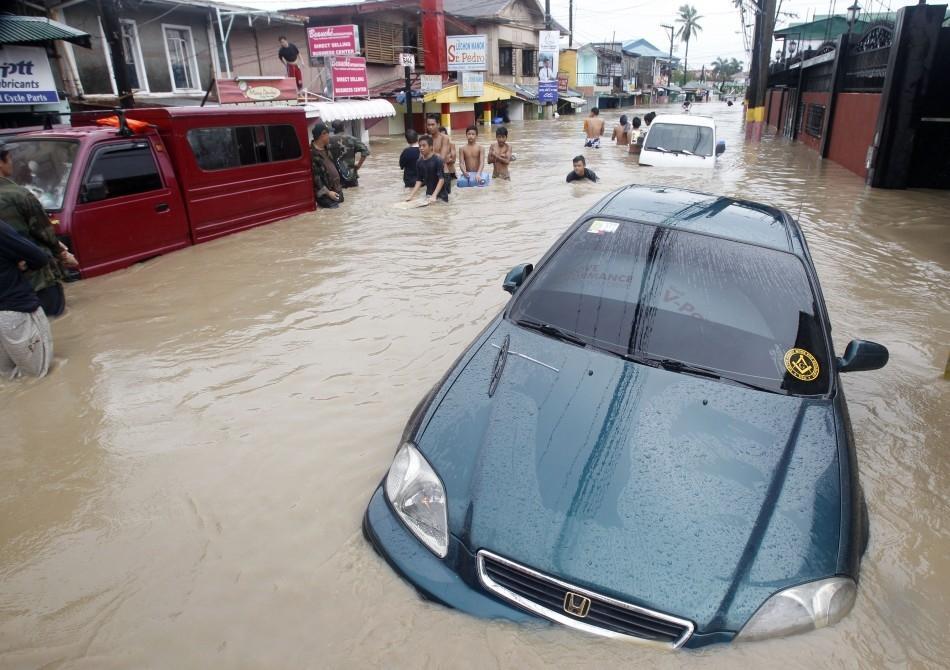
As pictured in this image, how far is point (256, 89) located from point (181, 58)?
497cm

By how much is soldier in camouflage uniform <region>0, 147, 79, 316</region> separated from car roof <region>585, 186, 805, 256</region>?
465 centimetres

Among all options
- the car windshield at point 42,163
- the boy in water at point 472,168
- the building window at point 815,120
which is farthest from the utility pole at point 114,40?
the building window at point 815,120

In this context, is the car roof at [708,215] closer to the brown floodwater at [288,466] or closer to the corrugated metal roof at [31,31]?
the brown floodwater at [288,466]

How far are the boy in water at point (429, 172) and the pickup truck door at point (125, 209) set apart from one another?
479 centimetres

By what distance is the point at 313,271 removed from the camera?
772 cm

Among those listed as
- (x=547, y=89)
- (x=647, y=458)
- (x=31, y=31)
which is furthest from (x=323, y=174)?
(x=547, y=89)

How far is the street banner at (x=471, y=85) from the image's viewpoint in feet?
97.5

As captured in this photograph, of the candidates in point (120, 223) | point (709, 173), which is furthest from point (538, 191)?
point (120, 223)

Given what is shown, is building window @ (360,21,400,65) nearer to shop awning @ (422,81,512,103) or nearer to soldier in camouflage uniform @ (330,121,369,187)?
shop awning @ (422,81,512,103)

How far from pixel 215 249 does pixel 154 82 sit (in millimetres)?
11556

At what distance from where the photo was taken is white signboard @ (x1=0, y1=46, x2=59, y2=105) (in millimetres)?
10750

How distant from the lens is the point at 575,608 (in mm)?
2084

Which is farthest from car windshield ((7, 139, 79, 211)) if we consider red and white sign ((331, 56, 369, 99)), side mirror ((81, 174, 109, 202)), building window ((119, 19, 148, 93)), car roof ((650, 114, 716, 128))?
red and white sign ((331, 56, 369, 99))

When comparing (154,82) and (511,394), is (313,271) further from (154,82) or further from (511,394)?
(154,82)
